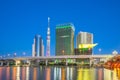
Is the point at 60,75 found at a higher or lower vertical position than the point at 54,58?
lower

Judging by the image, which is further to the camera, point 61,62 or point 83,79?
point 61,62

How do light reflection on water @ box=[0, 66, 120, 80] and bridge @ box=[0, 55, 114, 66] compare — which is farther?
bridge @ box=[0, 55, 114, 66]

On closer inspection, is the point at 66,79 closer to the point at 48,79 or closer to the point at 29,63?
the point at 48,79

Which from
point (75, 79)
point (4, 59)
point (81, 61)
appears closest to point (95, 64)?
point (81, 61)

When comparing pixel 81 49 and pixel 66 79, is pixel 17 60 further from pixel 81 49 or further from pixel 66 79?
pixel 66 79

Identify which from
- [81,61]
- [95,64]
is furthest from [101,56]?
[81,61]

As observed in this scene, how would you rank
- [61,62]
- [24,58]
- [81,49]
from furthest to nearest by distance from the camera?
1. [81,49]
2. [61,62]
3. [24,58]

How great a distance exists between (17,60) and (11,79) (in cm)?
12564

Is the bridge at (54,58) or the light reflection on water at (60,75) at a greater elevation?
the bridge at (54,58)

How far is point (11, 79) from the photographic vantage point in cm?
5206

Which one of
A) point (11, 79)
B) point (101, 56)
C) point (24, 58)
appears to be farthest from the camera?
point (24, 58)

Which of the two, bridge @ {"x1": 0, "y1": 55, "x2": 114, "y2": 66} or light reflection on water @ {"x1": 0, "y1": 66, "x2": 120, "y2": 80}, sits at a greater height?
bridge @ {"x1": 0, "y1": 55, "x2": 114, "y2": 66}

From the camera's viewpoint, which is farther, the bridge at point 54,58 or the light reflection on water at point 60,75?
the bridge at point 54,58

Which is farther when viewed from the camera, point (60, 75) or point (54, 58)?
point (54, 58)
